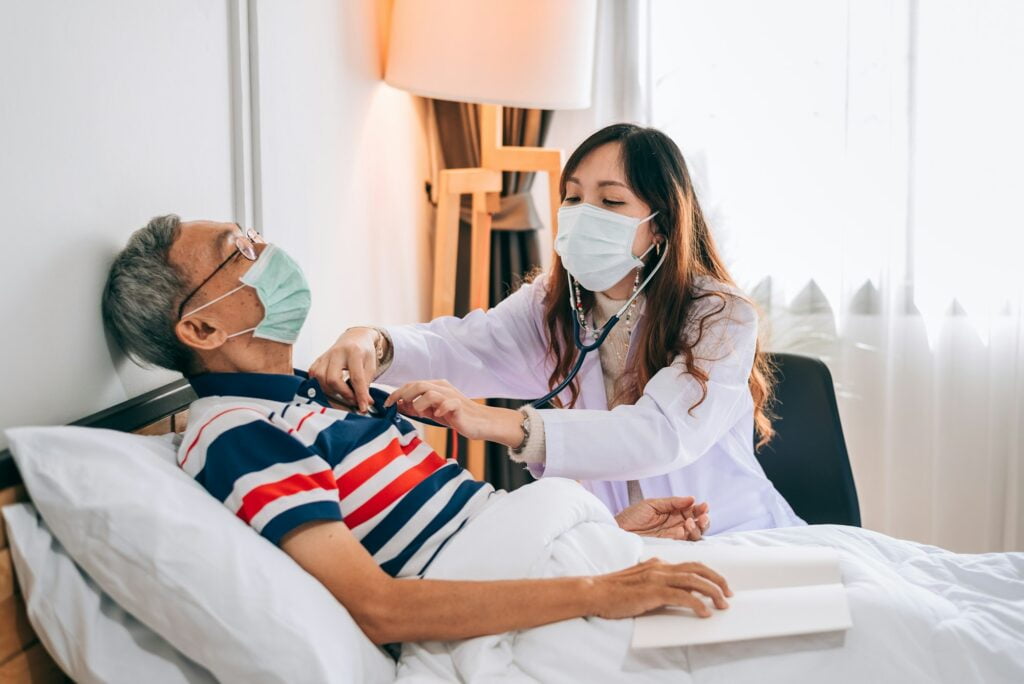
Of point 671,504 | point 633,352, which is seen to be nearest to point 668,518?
point 671,504

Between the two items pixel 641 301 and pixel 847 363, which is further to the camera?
pixel 847 363

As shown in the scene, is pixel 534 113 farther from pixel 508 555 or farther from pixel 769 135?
pixel 508 555

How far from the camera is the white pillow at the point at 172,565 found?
1001mm

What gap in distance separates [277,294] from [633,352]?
77cm

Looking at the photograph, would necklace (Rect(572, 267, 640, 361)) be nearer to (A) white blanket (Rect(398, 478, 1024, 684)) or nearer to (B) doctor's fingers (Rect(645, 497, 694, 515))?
(B) doctor's fingers (Rect(645, 497, 694, 515))

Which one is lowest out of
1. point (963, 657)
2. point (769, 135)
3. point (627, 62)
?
point (963, 657)

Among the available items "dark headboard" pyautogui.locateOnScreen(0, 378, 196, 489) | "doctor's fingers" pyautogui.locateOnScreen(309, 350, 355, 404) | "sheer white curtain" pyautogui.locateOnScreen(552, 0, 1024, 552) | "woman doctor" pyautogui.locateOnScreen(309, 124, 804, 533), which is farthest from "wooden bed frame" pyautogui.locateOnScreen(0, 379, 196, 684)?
"sheer white curtain" pyautogui.locateOnScreen(552, 0, 1024, 552)

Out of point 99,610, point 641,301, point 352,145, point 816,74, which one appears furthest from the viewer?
point 816,74

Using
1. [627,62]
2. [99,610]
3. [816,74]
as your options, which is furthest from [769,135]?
[99,610]

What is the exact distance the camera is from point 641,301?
1.90 meters

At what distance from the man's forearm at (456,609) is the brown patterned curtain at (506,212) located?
5.76 ft

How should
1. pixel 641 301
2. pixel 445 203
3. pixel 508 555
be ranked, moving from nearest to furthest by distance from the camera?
pixel 508 555 < pixel 641 301 < pixel 445 203

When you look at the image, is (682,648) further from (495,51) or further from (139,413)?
(495,51)

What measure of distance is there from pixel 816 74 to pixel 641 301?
4.64 ft
